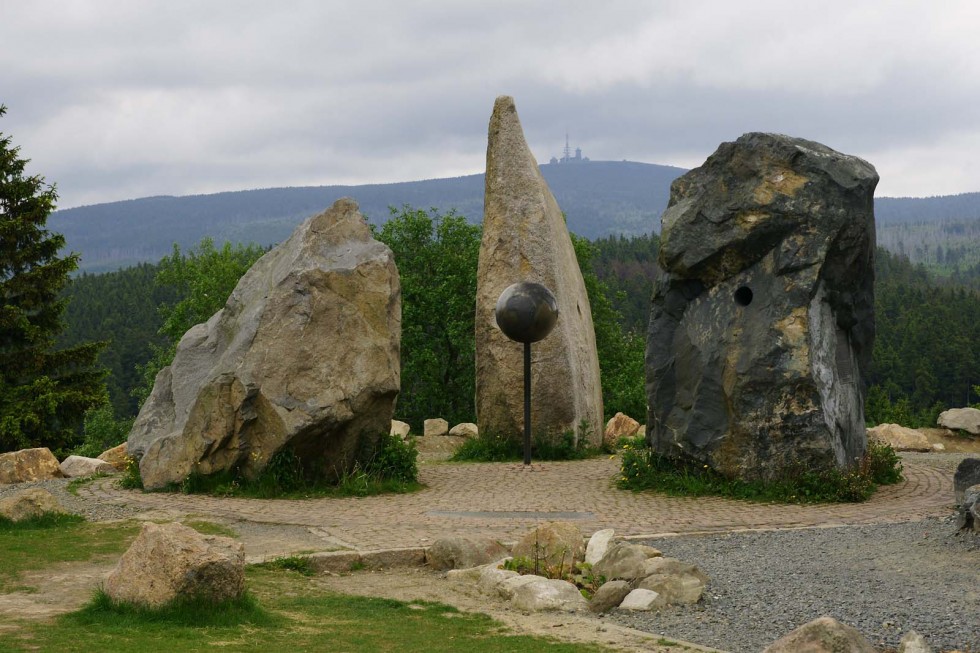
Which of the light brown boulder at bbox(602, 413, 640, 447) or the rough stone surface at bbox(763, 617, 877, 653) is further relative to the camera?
the light brown boulder at bbox(602, 413, 640, 447)

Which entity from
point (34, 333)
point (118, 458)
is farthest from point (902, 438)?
point (34, 333)

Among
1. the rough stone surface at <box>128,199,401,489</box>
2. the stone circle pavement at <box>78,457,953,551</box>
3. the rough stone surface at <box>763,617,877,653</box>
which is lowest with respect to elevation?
the stone circle pavement at <box>78,457,953,551</box>

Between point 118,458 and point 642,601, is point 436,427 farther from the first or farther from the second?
point 642,601

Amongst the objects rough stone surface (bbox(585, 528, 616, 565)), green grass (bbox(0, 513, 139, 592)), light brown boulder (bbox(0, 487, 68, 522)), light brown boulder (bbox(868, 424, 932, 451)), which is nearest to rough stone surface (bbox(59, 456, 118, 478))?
light brown boulder (bbox(0, 487, 68, 522))

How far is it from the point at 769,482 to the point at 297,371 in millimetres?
6140

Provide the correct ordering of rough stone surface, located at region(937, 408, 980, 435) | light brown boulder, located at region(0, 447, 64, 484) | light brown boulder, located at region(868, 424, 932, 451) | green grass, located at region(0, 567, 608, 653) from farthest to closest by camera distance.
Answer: rough stone surface, located at region(937, 408, 980, 435) → light brown boulder, located at region(868, 424, 932, 451) → light brown boulder, located at region(0, 447, 64, 484) → green grass, located at region(0, 567, 608, 653)

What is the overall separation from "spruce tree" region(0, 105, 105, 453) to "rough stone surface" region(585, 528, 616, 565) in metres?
18.0

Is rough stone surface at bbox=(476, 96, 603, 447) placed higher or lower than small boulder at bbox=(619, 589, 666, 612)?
higher

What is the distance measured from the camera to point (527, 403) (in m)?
16.4

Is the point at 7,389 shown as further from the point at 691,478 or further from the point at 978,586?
the point at 978,586

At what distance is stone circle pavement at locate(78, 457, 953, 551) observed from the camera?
10867 millimetres

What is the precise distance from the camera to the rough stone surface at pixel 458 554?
941cm

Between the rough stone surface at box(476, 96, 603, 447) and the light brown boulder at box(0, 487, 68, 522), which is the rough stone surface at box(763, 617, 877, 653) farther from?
the rough stone surface at box(476, 96, 603, 447)

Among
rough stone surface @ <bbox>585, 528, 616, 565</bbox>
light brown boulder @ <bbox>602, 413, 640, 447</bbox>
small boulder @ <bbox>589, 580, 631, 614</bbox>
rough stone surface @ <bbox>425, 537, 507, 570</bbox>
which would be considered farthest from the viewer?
light brown boulder @ <bbox>602, 413, 640, 447</bbox>
